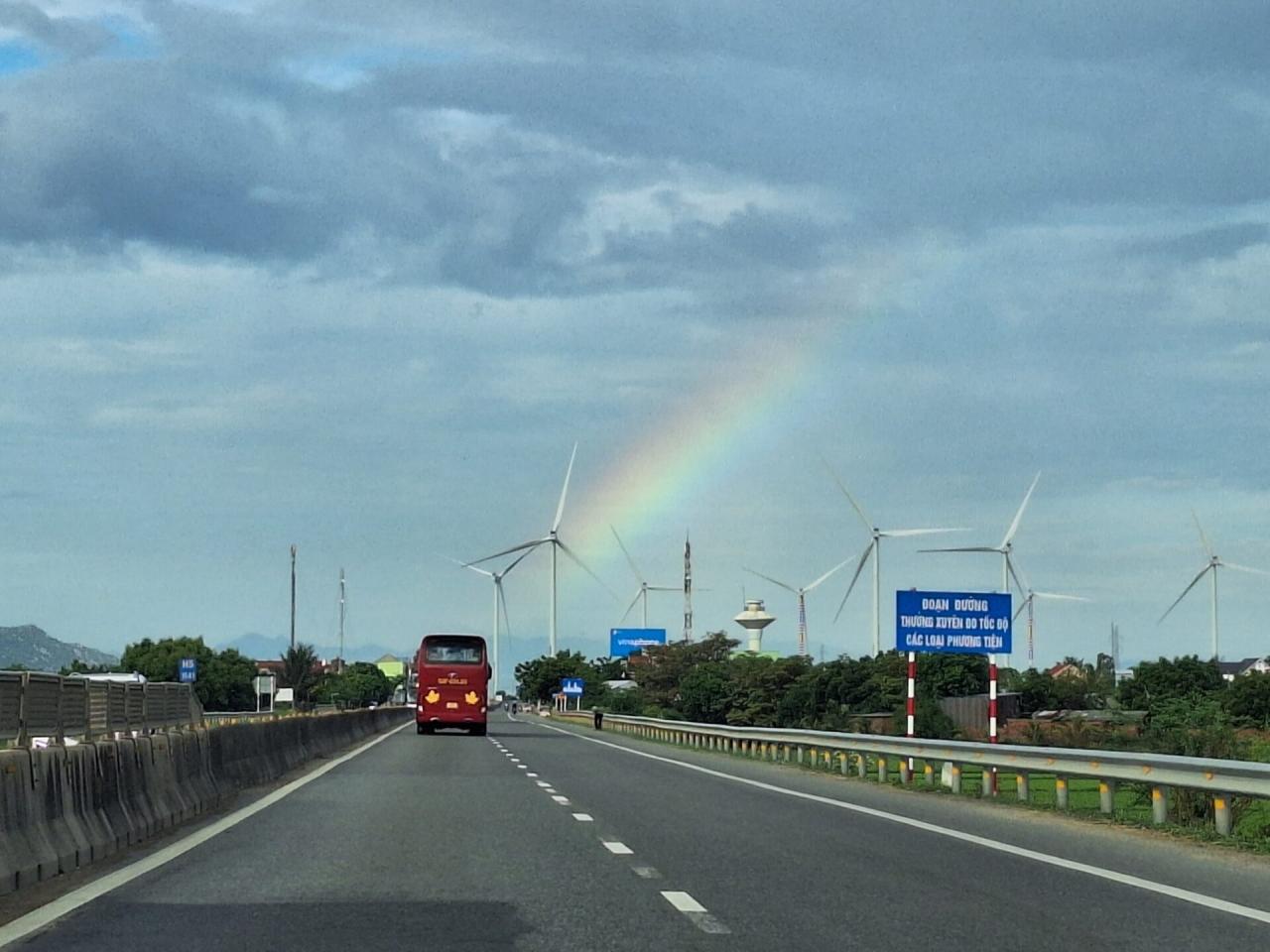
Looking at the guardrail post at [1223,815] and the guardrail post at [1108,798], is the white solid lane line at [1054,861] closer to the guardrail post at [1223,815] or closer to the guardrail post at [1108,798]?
the guardrail post at [1223,815]

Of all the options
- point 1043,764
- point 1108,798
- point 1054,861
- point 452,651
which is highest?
point 452,651

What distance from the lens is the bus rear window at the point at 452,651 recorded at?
64.8m

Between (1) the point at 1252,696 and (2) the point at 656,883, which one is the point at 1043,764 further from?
(1) the point at 1252,696

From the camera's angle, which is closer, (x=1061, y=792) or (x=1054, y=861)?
(x=1054, y=861)

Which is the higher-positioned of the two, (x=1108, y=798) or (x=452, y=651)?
(x=452, y=651)

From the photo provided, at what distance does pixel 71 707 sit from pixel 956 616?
652 inches

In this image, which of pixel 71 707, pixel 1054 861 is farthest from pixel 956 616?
pixel 1054 861

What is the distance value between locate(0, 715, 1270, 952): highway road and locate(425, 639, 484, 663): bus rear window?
4042cm

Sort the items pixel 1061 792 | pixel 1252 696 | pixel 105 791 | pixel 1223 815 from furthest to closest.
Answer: pixel 1252 696 → pixel 1061 792 → pixel 1223 815 → pixel 105 791

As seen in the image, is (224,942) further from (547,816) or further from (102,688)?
(102,688)

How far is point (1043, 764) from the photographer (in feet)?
78.3

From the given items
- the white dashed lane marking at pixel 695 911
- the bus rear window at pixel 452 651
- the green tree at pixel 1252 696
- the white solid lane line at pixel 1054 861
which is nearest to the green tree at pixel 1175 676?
the green tree at pixel 1252 696

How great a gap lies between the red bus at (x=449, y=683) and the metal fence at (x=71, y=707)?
15298 mm

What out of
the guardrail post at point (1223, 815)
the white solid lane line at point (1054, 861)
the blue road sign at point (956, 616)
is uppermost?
the blue road sign at point (956, 616)
